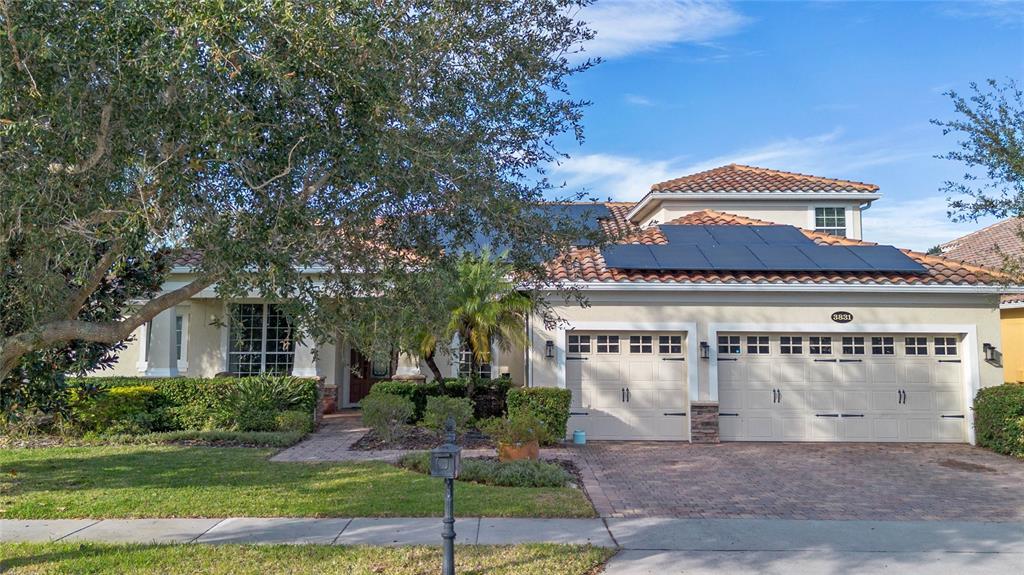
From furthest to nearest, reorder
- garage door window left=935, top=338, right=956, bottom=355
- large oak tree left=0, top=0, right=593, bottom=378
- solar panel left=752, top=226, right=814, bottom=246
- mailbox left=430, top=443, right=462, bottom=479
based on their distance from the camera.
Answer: solar panel left=752, top=226, right=814, bottom=246 → garage door window left=935, top=338, right=956, bottom=355 → mailbox left=430, top=443, right=462, bottom=479 → large oak tree left=0, top=0, right=593, bottom=378

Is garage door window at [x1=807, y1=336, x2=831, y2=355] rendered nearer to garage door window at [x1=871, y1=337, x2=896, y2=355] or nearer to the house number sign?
the house number sign

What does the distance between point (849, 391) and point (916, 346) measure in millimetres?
1613

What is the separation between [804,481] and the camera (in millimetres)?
10461

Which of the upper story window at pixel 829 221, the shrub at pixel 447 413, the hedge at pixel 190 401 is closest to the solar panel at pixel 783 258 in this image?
the upper story window at pixel 829 221

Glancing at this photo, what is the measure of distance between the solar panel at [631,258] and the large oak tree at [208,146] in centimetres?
832

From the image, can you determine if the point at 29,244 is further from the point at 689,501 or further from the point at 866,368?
the point at 866,368

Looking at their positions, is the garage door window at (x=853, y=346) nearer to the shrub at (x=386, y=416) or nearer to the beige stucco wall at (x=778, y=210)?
the beige stucco wall at (x=778, y=210)

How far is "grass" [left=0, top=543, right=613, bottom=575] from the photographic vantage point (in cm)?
609

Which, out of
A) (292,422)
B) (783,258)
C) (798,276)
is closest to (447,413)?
(292,422)

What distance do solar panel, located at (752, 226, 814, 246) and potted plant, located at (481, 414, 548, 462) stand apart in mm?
7713

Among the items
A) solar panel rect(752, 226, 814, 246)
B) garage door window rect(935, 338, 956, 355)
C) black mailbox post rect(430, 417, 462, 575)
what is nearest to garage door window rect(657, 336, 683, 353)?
solar panel rect(752, 226, 814, 246)

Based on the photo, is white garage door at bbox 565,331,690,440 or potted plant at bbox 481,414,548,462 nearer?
potted plant at bbox 481,414,548,462

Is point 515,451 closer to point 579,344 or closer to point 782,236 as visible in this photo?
point 579,344

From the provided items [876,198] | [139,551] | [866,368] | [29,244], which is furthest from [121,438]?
[876,198]
